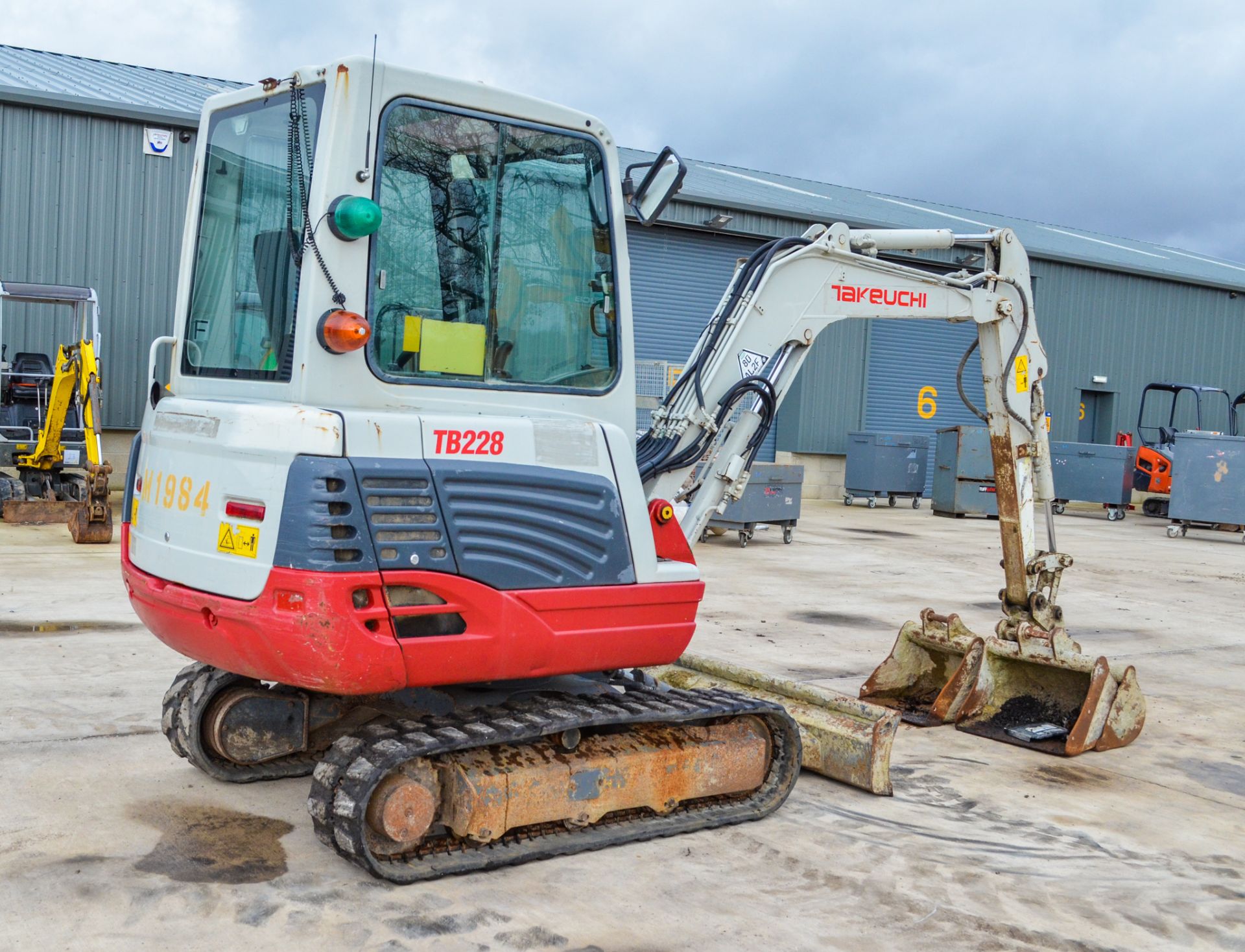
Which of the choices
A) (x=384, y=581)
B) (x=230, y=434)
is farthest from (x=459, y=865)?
(x=230, y=434)

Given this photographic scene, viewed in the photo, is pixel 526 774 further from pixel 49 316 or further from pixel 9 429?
pixel 49 316

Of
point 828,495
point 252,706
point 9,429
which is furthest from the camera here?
point 828,495

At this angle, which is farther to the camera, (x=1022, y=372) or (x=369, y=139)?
(x=1022, y=372)

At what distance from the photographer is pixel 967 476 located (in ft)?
75.7

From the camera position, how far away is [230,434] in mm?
4531

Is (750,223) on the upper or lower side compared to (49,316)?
upper

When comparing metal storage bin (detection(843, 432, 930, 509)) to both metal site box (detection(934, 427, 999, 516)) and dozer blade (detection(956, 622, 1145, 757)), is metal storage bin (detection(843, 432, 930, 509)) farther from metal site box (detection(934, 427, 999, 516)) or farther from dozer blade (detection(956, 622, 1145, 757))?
dozer blade (detection(956, 622, 1145, 757))

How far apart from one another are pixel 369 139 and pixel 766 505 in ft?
41.6

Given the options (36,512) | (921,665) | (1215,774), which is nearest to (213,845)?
(921,665)

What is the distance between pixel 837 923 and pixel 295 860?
2.06m

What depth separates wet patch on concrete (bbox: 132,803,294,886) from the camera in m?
4.71

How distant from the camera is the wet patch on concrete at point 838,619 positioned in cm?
1094

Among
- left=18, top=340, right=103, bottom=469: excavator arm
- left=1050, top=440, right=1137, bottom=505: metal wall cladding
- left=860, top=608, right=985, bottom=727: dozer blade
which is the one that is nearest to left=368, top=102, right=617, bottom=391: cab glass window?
left=860, top=608, right=985, bottom=727: dozer blade

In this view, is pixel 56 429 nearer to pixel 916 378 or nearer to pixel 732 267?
pixel 732 267
